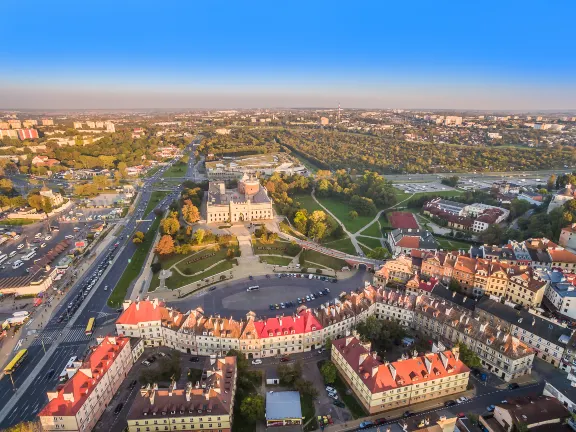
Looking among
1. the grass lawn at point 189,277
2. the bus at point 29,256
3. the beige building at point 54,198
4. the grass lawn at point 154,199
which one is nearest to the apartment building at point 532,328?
the grass lawn at point 189,277

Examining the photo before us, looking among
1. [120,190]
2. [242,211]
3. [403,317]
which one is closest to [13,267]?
[242,211]

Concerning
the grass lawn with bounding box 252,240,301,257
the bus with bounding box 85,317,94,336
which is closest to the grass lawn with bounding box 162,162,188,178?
the grass lawn with bounding box 252,240,301,257

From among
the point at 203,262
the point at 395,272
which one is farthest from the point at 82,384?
the point at 395,272

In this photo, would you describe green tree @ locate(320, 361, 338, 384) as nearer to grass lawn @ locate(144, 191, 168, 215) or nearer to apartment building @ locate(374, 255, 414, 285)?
apartment building @ locate(374, 255, 414, 285)

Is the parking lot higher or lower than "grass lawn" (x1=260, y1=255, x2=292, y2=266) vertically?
lower

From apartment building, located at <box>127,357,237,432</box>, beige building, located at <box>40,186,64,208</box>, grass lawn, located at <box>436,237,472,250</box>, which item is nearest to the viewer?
apartment building, located at <box>127,357,237,432</box>

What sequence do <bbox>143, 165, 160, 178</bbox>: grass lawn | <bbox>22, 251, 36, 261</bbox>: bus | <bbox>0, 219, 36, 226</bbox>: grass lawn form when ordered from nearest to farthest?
1. <bbox>22, 251, 36, 261</bbox>: bus
2. <bbox>0, 219, 36, 226</bbox>: grass lawn
3. <bbox>143, 165, 160, 178</bbox>: grass lawn

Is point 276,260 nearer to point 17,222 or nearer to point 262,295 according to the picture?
point 262,295

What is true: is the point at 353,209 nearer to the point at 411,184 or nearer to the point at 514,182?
the point at 411,184
